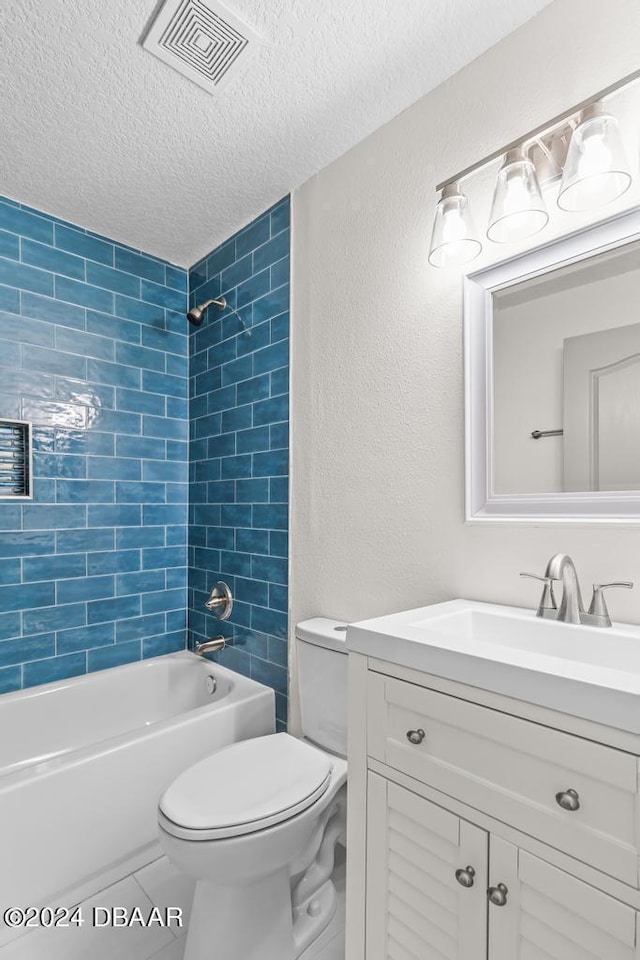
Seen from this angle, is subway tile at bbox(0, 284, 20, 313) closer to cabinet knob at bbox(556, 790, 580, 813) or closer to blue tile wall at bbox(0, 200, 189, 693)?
blue tile wall at bbox(0, 200, 189, 693)

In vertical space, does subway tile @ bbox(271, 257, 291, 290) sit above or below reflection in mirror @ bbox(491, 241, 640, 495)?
above

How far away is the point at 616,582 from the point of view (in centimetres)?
112

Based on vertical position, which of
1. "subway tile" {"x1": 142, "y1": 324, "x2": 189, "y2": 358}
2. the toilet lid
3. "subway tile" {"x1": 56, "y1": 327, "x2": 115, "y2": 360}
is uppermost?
"subway tile" {"x1": 142, "y1": 324, "x2": 189, "y2": 358}

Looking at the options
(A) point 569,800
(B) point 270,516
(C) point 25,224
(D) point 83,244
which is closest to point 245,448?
(B) point 270,516

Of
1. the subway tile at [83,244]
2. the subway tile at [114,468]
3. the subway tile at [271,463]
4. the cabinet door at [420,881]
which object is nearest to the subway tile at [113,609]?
the subway tile at [114,468]

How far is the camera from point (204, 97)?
5.06 ft

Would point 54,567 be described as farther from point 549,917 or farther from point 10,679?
point 549,917

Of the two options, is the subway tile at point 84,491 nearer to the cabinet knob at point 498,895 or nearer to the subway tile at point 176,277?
the subway tile at point 176,277

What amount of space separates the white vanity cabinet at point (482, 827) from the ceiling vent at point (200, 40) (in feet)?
5.24

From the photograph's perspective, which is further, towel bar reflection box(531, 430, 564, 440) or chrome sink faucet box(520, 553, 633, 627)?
towel bar reflection box(531, 430, 564, 440)

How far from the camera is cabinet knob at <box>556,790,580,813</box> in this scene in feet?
2.39

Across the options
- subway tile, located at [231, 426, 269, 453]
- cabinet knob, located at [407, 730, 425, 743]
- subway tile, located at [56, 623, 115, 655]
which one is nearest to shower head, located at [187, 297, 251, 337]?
subway tile, located at [231, 426, 269, 453]

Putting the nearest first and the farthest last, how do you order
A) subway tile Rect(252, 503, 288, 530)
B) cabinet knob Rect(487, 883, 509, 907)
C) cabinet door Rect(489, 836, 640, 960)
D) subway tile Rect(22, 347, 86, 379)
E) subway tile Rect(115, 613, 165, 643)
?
cabinet door Rect(489, 836, 640, 960), cabinet knob Rect(487, 883, 509, 907), subway tile Rect(252, 503, 288, 530), subway tile Rect(22, 347, 86, 379), subway tile Rect(115, 613, 165, 643)

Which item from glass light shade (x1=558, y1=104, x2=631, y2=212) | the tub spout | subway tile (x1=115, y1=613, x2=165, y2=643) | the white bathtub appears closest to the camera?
glass light shade (x1=558, y1=104, x2=631, y2=212)
